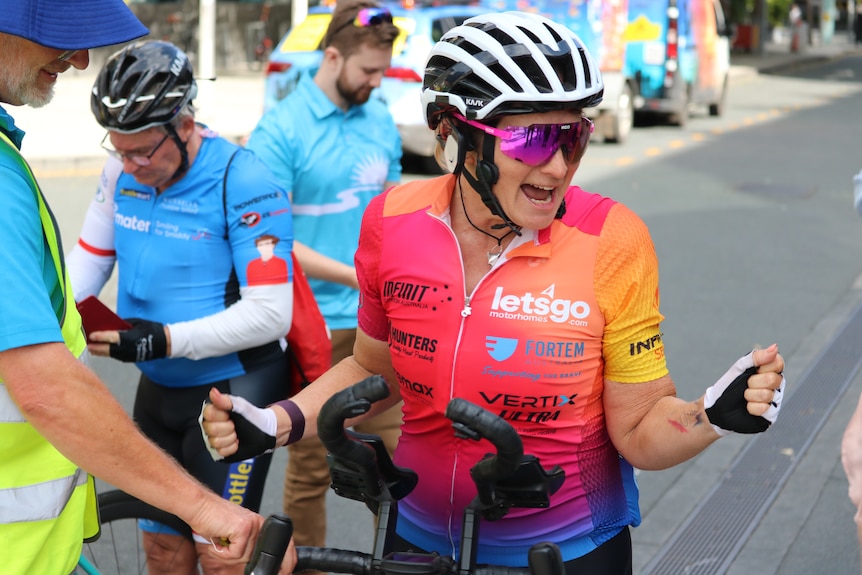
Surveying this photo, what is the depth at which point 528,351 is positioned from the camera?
2436mm

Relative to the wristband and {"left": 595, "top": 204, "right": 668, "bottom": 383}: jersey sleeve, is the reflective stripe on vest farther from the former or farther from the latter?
{"left": 595, "top": 204, "right": 668, "bottom": 383}: jersey sleeve

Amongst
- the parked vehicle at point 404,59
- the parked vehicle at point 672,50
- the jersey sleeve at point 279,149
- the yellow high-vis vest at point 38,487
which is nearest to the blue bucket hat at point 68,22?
the yellow high-vis vest at point 38,487

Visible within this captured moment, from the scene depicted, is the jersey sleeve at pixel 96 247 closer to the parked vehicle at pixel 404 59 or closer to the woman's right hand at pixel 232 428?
the woman's right hand at pixel 232 428

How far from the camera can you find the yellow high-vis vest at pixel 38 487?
2.21 m

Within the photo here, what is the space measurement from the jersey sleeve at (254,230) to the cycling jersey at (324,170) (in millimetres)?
878

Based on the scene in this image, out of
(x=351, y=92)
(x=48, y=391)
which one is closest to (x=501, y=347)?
(x=48, y=391)

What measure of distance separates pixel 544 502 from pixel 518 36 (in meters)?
1.01

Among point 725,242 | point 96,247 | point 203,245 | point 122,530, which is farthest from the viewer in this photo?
point 725,242

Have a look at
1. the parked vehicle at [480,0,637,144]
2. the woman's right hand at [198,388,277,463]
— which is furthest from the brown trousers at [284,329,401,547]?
the parked vehicle at [480,0,637,144]

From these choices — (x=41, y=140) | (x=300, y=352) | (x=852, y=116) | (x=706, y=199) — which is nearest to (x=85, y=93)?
(x=41, y=140)

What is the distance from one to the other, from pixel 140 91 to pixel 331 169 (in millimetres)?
1218

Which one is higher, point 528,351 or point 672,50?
point 528,351

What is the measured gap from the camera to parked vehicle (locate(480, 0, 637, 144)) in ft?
54.3

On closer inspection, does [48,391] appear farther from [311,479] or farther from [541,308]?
[311,479]
